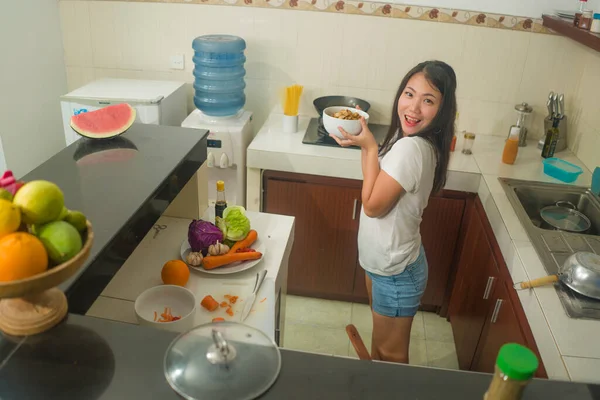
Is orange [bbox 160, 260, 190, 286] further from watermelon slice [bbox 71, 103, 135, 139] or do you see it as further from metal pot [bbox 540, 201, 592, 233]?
metal pot [bbox 540, 201, 592, 233]

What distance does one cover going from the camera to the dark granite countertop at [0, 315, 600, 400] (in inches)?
29.8

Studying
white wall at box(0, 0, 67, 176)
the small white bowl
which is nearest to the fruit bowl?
the small white bowl

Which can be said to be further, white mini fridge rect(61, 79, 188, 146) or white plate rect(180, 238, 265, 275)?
white mini fridge rect(61, 79, 188, 146)

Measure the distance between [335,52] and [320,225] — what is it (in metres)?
0.98

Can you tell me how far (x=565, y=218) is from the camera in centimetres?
208

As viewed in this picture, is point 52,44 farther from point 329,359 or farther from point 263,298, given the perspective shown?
point 329,359

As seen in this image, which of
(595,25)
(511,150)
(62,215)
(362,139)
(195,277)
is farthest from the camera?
(511,150)

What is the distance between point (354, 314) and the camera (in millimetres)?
2727

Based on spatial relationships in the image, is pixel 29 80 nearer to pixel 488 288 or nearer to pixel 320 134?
pixel 320 134

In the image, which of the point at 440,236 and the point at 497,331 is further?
the point at 440,236

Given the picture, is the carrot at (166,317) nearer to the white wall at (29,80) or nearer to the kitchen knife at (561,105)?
the white wall at (29,80)

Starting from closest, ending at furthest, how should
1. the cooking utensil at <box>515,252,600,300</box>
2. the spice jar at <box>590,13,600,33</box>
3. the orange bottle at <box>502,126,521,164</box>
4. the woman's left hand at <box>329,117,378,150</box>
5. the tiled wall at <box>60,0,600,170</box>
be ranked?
the cooking utensil at <box>515,252,600,300</box>
the woman's left hand at <box>329,117,378,150</box>
the spice jar at <box>590,13,600,33</box>
the orange bottle at <box>502,126,521,164</box>
the tiled wall at <box>60,0,600,170</box>

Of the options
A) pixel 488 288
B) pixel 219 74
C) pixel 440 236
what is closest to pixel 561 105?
pixel 440 236

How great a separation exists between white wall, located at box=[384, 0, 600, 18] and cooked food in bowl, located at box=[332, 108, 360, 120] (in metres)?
1.05
